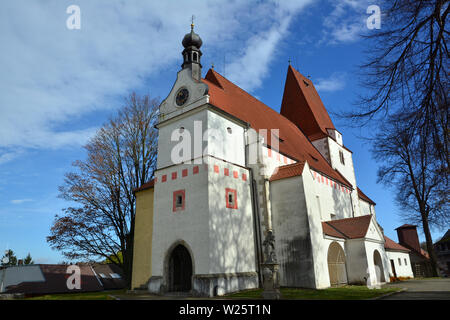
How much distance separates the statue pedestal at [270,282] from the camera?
9.66 metres

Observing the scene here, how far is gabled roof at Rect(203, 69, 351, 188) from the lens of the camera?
54.3ft

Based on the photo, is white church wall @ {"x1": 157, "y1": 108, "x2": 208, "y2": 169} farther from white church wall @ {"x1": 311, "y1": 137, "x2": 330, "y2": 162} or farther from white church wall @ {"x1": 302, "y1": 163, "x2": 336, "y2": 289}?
white church wall @ {"x1": 311, "y1": 137, "x2": 330, "y2": 162}

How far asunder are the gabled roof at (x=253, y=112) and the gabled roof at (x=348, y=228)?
10.8 ft

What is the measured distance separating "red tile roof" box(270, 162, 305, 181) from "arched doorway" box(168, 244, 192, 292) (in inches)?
208

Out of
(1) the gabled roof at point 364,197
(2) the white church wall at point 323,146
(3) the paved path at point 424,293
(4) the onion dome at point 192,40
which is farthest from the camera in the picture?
(1) the gabled roof at point 364,197

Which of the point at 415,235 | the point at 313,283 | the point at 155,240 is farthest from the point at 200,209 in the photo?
→ the point at 415,235

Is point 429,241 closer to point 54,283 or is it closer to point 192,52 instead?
point 192,52

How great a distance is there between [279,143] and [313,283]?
7738 millimetres

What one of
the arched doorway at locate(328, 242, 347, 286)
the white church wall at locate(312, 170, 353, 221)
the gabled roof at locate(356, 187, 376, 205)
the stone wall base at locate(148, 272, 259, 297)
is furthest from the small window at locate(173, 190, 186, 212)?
the gabled roof at locate(356, 187, 376, 205)

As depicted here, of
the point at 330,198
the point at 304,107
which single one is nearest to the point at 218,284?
the point at 330,198

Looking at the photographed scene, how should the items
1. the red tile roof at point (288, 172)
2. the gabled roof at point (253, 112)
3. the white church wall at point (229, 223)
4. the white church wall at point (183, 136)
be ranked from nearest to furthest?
the white church wall at point (229, 223), the white church wall at point (183, 136), the red tile roof at point (288, 172), the gabled roof at point (253, 112)

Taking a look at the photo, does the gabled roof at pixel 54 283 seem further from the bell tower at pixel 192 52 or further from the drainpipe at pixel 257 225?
the bell tower at pixel 192 52

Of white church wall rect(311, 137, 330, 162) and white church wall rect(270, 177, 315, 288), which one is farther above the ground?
white church wall rect(311, 137, 330, 162)

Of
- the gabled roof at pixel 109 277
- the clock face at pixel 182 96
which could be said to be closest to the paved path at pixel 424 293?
the clock face at pixel 182 96
